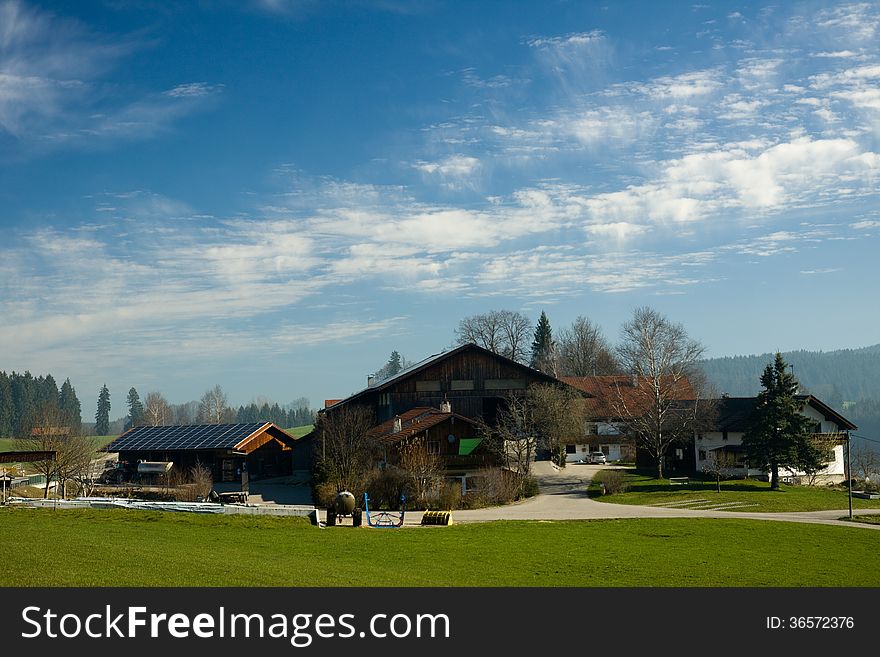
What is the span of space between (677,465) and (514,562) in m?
40.0

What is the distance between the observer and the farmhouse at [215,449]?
62938 mm

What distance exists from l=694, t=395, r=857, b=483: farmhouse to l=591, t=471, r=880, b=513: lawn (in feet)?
8.27

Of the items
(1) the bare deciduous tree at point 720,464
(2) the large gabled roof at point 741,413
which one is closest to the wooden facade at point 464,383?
(1) the bare deciduous tree at point 720,464

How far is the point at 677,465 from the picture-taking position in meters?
59.5

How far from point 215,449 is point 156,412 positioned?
86088mm

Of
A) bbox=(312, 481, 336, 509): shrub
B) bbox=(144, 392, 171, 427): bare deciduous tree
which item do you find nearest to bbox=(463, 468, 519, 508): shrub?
bbox=(312, 481, 336, 509): shrub

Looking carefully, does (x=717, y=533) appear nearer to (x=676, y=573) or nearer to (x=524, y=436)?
(x=676, y=573)

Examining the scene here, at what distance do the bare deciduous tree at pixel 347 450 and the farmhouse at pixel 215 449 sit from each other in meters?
13.5

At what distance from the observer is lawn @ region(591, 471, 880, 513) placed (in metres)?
42.1

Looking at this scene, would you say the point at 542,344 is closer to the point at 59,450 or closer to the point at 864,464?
the point at 864,464

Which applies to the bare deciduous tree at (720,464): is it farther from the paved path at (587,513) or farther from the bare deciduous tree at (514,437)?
the bare deciduous tree at (514,437)

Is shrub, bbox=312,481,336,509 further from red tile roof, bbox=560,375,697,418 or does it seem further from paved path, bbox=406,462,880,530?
red tile roof, bbox=560,375,697,418
